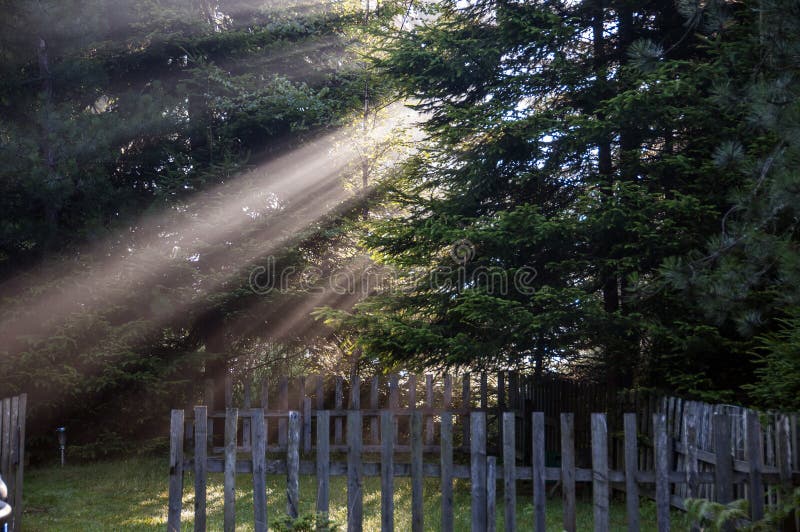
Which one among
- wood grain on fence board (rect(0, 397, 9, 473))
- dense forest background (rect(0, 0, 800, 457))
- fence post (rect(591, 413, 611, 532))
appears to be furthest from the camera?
dense forest background (rect(0, 0, 800, 457))

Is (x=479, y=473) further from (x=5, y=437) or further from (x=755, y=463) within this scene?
(x=5, y=437)

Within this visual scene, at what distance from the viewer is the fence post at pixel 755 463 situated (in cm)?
578

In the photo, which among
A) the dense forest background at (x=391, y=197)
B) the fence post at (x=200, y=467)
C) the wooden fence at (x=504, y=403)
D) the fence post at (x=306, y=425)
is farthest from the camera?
the fence post at (x=306, y=425)

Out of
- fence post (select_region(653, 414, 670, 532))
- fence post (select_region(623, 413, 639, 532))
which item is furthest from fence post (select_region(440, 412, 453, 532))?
fence post (select_region(653, 414, 670, 532))

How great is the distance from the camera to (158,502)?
1117 centimetres

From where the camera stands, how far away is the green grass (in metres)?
9.24

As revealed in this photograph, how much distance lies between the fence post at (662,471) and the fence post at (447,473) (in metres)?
1.69

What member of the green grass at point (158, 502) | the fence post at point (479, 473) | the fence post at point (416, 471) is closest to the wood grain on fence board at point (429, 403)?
the green grass at point (158, 502)

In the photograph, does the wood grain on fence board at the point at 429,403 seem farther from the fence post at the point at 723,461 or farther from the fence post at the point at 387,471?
the fence post at the point at 723,461

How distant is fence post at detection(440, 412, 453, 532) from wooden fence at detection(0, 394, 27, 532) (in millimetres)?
3938

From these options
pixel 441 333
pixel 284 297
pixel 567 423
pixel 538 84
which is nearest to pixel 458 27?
pixel 538 84

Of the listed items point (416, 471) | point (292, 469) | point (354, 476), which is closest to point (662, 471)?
point (416, 471)

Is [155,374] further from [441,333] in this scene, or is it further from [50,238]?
[441,333]

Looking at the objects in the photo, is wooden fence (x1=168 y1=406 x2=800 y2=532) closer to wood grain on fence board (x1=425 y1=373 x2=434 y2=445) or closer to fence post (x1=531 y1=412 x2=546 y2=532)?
fence post (x1=531 y1=412 x2=546 y2=532)
